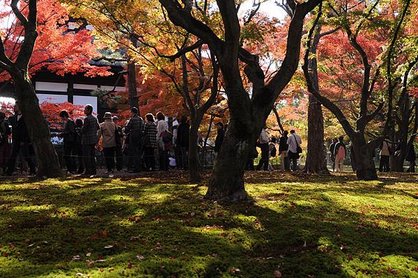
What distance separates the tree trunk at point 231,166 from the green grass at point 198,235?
0.29 metres

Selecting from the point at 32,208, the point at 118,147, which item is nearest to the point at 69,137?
the point at 118,147

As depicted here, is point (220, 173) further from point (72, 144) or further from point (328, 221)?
point (72, 144)

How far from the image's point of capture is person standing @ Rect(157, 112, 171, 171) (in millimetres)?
13359

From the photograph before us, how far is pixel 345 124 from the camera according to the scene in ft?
39.9

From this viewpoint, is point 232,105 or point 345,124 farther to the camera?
point 345,124

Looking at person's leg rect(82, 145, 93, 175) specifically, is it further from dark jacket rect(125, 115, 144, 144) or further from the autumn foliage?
the autumn foliage

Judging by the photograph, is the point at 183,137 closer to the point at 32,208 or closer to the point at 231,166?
the point at 231,166

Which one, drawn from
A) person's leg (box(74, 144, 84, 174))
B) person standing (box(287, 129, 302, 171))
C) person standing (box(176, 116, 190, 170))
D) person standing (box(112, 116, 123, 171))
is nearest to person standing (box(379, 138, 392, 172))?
person standing (box(287, 129, 302, 171))

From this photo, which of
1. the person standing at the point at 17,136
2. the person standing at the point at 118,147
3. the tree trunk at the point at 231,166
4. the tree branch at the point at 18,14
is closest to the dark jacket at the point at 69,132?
the person standing at the point at 17,136

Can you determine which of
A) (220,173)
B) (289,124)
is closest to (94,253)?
(220,173)

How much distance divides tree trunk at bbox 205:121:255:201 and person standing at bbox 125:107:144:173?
5845mm

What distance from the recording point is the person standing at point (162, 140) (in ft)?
43.8

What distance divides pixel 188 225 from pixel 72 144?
7764 millimetres

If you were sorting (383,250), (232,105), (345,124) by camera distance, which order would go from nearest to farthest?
(383,250) < (232,105) < (345,124)
